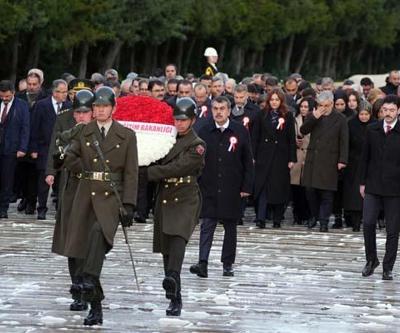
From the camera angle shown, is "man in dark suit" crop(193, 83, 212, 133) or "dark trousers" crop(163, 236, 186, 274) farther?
"man in dark suit" crop(193, 83, 212, 133)

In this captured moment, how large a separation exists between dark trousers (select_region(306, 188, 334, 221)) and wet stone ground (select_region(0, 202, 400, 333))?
1.17 metres

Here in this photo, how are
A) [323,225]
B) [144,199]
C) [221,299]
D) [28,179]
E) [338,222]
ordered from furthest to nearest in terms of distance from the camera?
[28,179], [338,222], [144,199], [323,225], [221,299]

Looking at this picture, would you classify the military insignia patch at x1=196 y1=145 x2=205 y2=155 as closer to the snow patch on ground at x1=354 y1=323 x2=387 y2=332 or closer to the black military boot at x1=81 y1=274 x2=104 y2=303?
the black military boot at x1=81 y1=274 x2=104 y2=303

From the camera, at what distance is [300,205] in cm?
2311

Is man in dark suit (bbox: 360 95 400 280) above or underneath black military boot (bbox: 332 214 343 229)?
above

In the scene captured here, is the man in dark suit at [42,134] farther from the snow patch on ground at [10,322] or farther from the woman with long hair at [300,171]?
the snow patch on ground at [10,322]

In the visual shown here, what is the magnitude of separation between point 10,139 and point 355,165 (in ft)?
16.6

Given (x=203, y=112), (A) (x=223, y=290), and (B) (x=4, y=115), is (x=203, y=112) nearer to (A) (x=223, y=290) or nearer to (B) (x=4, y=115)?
(B) (x=4, y=115)

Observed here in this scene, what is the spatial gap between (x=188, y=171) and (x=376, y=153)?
358 centimetres

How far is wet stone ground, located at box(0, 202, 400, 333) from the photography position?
1302cm

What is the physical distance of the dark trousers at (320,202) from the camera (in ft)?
70.9

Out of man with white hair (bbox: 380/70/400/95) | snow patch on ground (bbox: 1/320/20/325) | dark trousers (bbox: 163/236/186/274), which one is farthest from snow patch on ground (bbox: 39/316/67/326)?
man with white hair (bbox: 380/70/400/95)

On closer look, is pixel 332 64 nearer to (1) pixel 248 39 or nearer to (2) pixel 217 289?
(1) pixel 248 39

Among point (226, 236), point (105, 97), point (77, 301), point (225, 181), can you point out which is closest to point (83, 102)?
point (105, 97)
